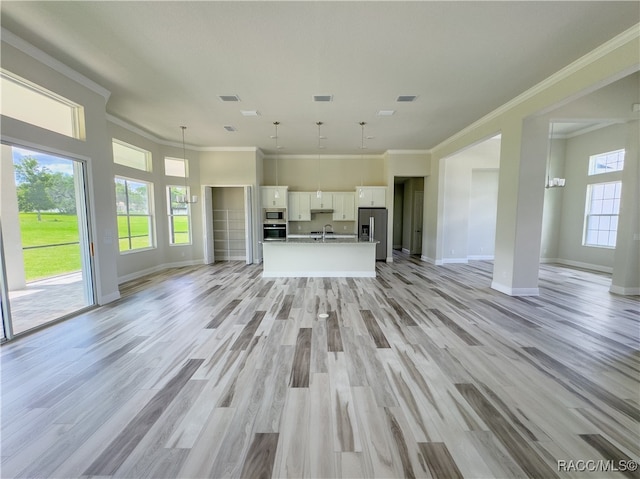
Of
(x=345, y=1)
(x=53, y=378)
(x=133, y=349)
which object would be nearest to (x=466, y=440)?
(x=133, y=349)

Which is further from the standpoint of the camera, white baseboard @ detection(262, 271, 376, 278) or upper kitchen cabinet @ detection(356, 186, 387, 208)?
upper kitchen cabinet @ detection(356, 186, 387, 208)

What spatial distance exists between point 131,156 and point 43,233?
2.96 metres

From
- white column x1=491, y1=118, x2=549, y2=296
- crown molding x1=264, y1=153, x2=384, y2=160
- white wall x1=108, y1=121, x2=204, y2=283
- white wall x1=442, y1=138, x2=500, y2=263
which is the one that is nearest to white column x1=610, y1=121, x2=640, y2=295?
white column x1=491, y1=118, x2=549, y2=296

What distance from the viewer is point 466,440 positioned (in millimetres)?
1628

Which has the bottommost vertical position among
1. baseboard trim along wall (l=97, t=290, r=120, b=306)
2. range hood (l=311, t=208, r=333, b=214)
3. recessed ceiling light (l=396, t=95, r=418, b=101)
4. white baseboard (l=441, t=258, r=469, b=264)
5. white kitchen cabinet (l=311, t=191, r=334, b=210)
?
baseboard trim along wall (l=97, t=290, r=120, b=306)

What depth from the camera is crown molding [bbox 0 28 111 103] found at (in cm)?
283

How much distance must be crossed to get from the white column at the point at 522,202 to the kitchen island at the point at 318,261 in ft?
8.92

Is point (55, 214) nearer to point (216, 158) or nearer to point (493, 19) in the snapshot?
point (216, 158)

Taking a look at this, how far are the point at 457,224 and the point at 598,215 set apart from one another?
3.53 metres

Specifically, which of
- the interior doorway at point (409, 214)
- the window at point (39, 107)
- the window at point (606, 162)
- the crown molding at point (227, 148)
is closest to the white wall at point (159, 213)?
the crown molding at point (227, 148)

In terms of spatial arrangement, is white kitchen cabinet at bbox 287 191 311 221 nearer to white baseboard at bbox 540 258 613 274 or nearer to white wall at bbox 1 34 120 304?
white wall at bbox 1 34 120 304

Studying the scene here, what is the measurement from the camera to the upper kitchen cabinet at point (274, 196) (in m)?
8.16

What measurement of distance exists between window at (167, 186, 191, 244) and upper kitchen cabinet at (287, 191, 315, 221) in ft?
10.4

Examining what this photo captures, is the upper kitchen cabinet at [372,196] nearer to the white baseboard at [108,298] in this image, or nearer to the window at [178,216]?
the window at [178,216]
